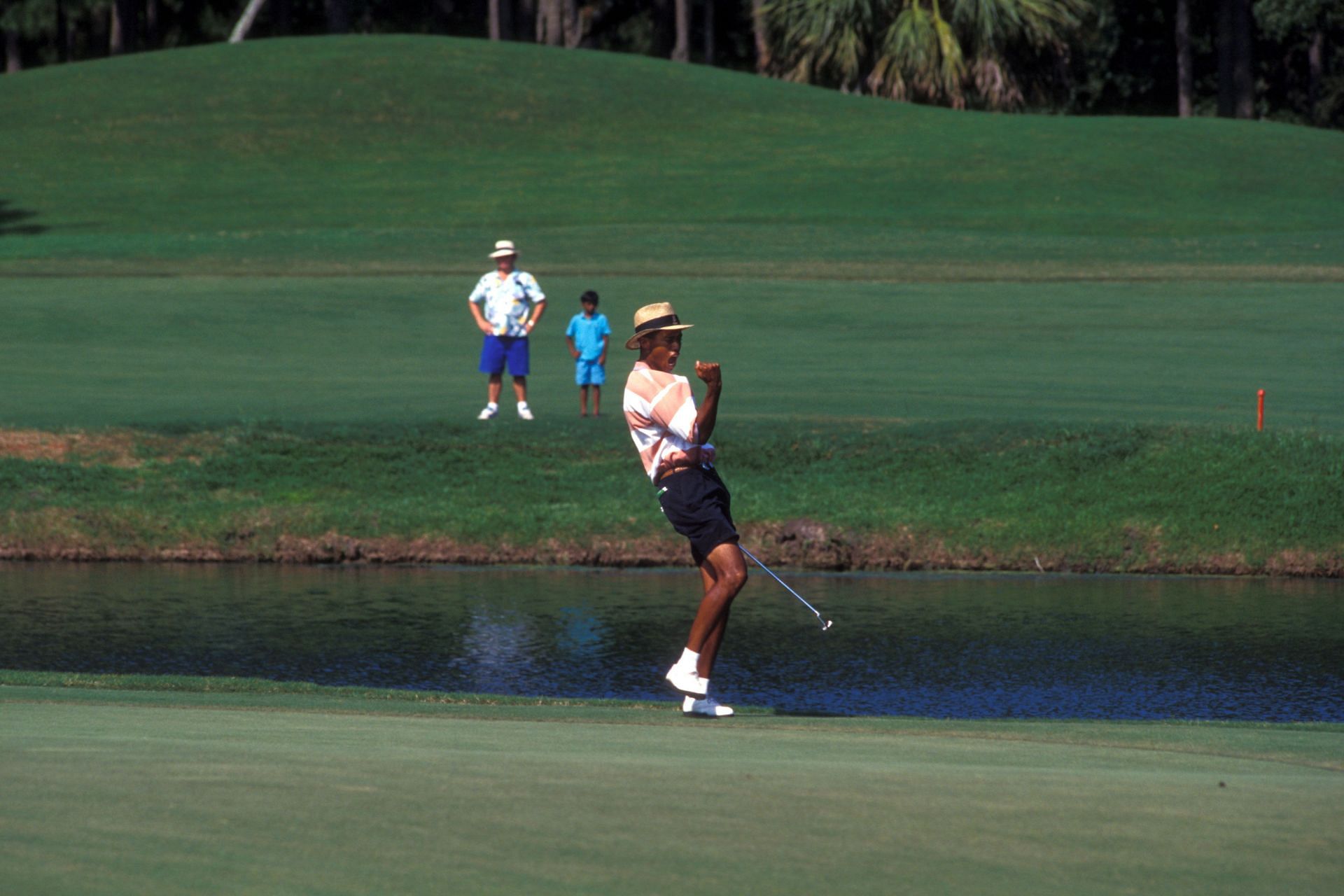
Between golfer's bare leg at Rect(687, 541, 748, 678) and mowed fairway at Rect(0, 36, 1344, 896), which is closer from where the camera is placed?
mowed fairway at Rect(0, 36, 1344, 896)

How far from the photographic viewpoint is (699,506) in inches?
344

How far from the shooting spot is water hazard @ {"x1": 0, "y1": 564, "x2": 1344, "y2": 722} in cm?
1113

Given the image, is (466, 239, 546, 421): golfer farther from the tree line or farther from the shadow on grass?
the tree line

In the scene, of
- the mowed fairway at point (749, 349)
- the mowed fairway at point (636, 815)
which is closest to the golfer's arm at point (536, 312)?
the mowed fairway at point (749, 349)

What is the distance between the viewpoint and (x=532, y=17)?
8231 centimetres

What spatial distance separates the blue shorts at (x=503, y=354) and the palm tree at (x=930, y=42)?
39889mm

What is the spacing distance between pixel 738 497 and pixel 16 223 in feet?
103

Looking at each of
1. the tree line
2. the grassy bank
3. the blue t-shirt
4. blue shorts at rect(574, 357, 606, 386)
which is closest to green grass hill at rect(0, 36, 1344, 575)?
the grassy bank

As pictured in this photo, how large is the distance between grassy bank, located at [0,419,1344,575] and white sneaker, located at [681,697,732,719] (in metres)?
6.77

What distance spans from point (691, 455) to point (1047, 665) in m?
4.14

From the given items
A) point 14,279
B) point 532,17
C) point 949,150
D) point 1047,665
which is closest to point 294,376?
point 14,279

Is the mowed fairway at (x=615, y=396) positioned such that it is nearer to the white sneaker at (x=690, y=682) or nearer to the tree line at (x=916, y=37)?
the white sneaker at (x=690, y=682)

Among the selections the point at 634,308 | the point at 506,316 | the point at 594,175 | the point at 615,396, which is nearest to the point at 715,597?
the point at 506,316

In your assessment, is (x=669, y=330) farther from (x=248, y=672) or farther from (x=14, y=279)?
(x=14, y=279)
